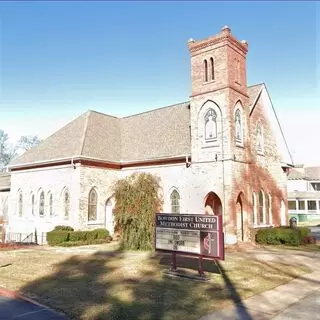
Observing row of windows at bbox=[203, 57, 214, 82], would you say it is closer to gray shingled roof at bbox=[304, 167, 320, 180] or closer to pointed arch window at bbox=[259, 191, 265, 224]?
pointed arch window at bbox=[259, 191, 265, 224]

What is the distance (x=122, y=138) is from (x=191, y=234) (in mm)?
19300

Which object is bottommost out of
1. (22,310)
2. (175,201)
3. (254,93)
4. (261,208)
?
(22,310)

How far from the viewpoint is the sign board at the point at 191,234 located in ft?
41.5

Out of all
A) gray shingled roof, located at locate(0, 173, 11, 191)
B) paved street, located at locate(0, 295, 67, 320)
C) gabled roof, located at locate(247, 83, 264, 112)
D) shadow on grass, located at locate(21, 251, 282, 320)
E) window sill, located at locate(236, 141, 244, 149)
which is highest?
gabled roof, located at locate(247, 83, 264, 112)

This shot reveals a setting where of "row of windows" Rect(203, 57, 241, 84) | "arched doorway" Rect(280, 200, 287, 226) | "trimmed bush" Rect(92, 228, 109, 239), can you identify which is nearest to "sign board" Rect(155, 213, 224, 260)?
"trimmed bush" Rect(92, 228, 109, 239)

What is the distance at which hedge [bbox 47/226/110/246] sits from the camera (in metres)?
23.6

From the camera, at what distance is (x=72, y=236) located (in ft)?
78.3

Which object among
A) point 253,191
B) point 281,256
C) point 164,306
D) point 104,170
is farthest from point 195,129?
point 164,306

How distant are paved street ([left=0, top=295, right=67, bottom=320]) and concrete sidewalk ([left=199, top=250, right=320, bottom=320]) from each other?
4117 mm

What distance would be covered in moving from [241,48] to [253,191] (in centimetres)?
1022

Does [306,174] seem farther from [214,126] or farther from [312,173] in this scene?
[214,126]

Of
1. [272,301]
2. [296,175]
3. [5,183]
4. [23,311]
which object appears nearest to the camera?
[23,311]

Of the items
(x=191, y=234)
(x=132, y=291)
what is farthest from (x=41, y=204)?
(x=132, y=291)

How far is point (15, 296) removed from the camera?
11.4 m
